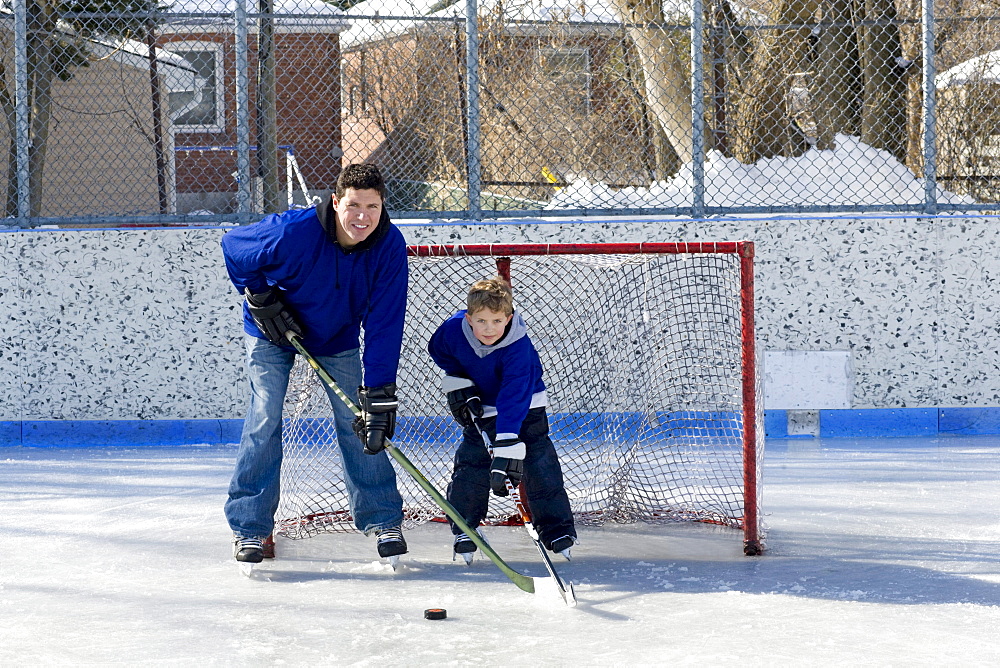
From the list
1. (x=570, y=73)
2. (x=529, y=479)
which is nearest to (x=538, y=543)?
(x=529, y=479)

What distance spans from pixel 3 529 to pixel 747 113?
441 centimetres

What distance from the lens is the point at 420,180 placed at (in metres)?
5.88

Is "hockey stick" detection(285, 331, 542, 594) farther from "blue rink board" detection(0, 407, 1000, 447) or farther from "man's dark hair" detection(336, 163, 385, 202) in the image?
"blue rink board" detection(0, 407, 1000, 447)

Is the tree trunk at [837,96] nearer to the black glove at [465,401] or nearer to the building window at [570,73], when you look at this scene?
the building window at [570,73]

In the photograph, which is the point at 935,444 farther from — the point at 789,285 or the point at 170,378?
the point at 170,378

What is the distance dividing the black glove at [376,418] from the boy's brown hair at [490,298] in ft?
Answer: 1.14

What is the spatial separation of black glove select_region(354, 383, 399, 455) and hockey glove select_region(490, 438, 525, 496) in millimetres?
300

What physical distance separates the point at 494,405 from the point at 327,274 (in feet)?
2.21

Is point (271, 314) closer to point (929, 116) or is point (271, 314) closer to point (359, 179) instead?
point (359, 179)

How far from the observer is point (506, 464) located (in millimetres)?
3279

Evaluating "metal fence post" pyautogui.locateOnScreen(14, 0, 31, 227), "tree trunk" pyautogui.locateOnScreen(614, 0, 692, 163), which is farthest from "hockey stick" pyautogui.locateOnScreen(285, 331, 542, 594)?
"tree trunk" pyautogui.locateOnScreen(614, 0, 692, 163)

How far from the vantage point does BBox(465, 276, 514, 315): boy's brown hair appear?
3.38m

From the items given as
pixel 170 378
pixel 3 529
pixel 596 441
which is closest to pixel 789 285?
pixel 596 441

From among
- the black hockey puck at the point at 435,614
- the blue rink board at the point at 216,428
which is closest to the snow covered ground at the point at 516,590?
the black hockey puck at the point at 435,614
